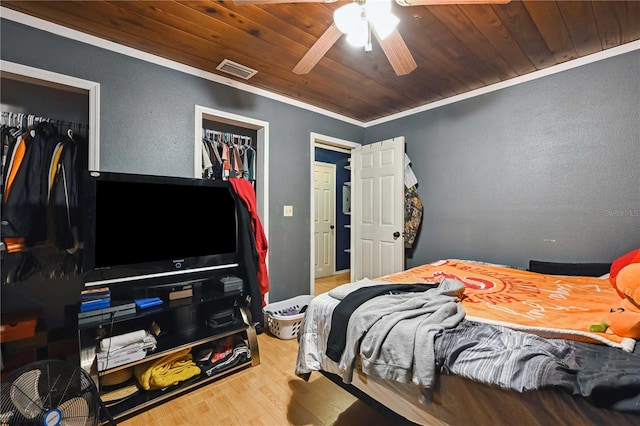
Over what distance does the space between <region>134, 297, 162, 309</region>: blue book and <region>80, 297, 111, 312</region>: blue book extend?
0.16m

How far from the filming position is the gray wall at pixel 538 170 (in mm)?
2158

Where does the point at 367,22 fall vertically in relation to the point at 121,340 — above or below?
above

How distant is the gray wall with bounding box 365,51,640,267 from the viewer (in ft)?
7.08

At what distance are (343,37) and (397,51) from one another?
0.56 meters

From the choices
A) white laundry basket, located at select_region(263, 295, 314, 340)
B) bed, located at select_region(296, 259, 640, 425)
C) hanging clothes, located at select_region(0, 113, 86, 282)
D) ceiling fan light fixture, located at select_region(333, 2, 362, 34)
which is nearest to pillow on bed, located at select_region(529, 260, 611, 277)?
bed, located at select_region(296, 259, 640, 425)

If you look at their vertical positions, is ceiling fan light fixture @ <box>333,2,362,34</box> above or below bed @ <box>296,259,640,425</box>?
above

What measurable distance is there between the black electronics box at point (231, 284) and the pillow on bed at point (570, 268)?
252 cm

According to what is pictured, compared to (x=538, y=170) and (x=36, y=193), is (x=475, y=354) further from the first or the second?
(x=36, y=193)

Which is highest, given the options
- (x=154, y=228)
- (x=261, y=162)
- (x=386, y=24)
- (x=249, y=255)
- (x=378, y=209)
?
(x=386, y=24)

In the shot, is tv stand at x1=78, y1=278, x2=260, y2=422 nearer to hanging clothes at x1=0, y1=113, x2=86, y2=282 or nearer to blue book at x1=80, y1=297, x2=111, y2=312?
blue book at x1=80, y1=297, x2=111, y2=312

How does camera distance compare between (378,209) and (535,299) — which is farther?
(378,209)

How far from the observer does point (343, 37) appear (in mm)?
1964

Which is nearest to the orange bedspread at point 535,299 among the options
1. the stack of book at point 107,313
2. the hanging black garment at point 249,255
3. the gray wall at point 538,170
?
the gray wall at point 538,170

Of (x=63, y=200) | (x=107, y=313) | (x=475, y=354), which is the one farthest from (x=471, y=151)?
(x=63, y=200)
